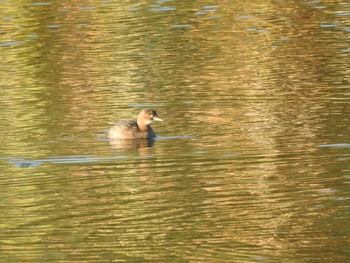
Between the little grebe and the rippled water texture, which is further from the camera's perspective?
the little grebe

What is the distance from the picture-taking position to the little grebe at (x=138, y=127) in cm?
1543

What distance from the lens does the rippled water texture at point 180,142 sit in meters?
10.6

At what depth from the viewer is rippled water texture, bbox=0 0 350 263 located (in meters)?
10.6

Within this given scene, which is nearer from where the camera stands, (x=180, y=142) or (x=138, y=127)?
(x=180, y=142)

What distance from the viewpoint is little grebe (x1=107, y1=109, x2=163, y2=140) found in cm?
1543

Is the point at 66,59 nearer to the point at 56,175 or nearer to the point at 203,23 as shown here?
the point at 203,23

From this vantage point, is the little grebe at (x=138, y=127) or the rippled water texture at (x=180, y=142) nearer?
the rippled water texture at (x=180, y=142)

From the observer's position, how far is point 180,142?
14.8m

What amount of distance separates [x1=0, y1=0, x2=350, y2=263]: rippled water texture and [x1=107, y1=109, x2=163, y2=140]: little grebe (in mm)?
130

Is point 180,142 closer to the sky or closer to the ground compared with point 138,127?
closer to the sky

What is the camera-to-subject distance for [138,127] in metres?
15.7

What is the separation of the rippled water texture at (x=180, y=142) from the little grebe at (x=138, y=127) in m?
0.13

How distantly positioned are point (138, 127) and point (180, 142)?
107 cm

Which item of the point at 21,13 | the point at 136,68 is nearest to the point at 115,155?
the point at 136,68
